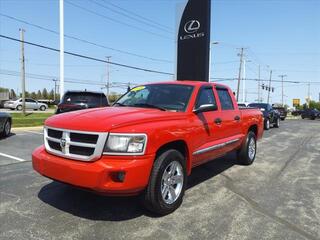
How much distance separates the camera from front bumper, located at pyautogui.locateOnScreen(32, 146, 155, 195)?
4059 millimetres

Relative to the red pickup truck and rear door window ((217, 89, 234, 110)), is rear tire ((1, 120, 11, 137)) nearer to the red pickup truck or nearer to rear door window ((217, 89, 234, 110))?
the red pickup truck

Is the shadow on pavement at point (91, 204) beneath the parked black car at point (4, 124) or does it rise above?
beneath

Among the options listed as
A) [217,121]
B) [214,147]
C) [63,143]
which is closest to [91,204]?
[63,143]

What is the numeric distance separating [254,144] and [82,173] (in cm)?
552

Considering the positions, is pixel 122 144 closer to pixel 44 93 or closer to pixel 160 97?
pixel 160 97

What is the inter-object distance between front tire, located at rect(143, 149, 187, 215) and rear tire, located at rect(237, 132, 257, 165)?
319cm

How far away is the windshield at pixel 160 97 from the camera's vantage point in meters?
5.61

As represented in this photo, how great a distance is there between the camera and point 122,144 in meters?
4.20

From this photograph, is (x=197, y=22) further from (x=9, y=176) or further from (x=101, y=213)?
(x=101, y=213)

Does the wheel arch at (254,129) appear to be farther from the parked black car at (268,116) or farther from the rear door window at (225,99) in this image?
the parked black car at (268,116)

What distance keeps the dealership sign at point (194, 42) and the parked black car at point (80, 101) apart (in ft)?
19.2

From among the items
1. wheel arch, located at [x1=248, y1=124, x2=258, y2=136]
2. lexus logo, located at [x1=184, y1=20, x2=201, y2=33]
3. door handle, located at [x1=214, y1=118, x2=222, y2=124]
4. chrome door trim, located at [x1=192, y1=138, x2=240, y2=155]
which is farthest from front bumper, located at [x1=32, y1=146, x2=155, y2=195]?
lexus logo, located at [x1=184, y1=20, x2=201, y2=33]

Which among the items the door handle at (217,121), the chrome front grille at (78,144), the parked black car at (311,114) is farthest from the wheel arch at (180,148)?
the parked black car at (311,114)

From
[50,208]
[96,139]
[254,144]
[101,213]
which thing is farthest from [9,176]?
[254,144]
